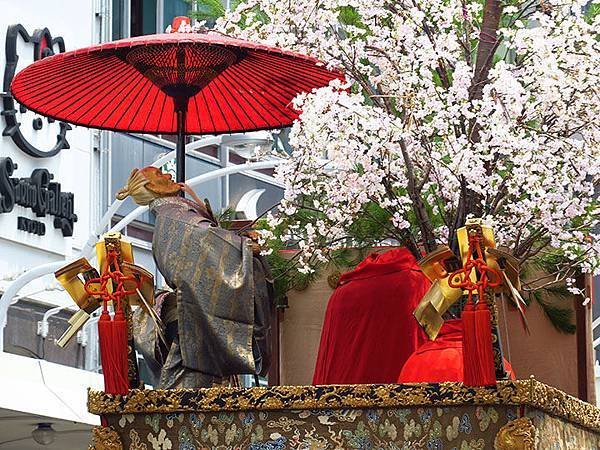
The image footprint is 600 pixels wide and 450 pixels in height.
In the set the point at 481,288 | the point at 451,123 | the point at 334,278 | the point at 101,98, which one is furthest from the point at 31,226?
the point at 481,288

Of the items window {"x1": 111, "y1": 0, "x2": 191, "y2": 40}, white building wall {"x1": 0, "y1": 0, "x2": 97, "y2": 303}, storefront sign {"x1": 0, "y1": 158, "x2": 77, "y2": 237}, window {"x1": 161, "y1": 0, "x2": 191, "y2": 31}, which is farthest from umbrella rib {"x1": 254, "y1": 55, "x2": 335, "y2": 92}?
window {"x1": 161, "y1": 0, "x2": 191, "y2": 31}

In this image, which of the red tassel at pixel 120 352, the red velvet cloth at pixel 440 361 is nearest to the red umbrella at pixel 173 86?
the red tassel at pixel 120 352

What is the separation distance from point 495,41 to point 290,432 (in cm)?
217

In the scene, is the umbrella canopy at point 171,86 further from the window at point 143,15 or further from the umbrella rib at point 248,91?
the window at point 143,15

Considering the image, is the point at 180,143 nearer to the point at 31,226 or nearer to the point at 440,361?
the point at 440,361

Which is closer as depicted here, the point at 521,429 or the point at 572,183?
the point at 521,429

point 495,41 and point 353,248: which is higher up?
point 495,41

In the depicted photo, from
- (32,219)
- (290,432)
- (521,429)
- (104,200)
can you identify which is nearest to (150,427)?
(290,432)

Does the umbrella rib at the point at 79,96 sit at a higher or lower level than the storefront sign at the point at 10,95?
higher

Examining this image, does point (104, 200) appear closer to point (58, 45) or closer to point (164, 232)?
point (58, 45)

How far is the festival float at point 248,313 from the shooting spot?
5566 mm

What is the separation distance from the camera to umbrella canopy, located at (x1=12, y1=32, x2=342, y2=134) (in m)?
6.89

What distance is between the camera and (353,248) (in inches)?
313

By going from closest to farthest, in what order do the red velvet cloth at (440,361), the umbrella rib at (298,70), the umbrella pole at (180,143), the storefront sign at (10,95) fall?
the red velvet cloth at (440,361)
the umbrella pole at (180,143)
the umbrella rib at (298,70)
the storefront sign at (10,95)
